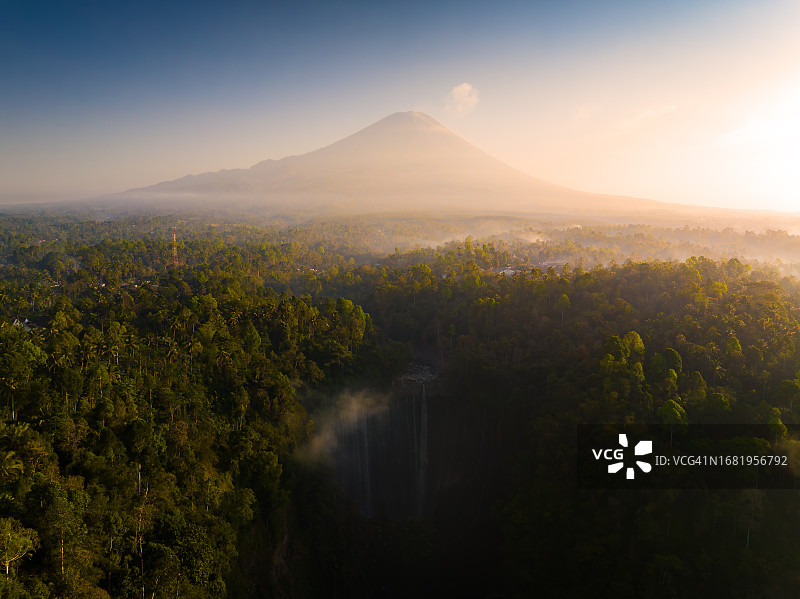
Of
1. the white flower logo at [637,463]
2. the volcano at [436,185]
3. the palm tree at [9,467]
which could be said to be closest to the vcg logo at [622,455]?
the white flower logo at [637,463]

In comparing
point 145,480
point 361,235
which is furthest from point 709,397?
point 361,235

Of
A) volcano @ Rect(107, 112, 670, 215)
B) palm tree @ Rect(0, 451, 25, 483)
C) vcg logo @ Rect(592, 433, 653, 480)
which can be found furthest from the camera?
volcano @ Rect(107, 112, 670, 215)

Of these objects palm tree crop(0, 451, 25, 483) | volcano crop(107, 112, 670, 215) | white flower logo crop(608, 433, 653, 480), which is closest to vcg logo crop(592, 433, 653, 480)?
white flower logo crop(608, 433, 653, 480)

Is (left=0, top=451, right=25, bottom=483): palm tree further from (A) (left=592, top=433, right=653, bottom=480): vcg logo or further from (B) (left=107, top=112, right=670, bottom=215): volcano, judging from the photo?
(B) (left=107, top=112, right=670, bottom=215): volcano

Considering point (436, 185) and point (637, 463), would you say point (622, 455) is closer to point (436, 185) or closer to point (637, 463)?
point (637, 463)

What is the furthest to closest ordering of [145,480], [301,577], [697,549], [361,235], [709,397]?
1. [361,235]
2. [709,397]
3. [301,577]
4. [697,549]
5. [145,480]

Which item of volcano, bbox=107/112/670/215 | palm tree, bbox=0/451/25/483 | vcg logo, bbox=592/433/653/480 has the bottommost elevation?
vcg logo, bbox=592/433/653/480

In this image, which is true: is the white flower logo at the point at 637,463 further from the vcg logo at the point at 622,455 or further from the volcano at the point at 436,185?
the volcano at the point at 436,185

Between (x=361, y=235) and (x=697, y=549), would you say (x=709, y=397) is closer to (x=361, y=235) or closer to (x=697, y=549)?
(x=697, y=549)
